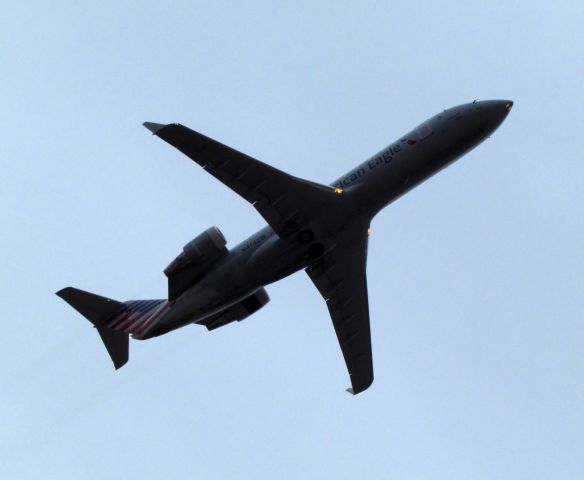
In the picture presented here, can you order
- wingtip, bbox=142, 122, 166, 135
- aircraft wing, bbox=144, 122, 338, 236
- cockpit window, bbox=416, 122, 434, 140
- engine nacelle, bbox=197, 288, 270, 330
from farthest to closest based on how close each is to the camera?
engine nacelle, bbox=197, 288, 270, 330 < cockpit window, bbox=416, 122, 434, 140 < aircraft wing, bbox=144, 122, 338, 236 < wingtip, bbox=142, 122, 166, 135

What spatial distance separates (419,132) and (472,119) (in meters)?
3.07

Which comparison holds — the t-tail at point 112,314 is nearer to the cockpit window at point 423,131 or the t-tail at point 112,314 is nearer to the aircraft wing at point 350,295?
the aircraft wing at point 350,295

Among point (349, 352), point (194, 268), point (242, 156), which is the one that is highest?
point (242, 156)

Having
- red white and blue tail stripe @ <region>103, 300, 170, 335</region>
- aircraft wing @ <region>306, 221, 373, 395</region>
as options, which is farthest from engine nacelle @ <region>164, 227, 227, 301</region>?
aircraft wing @ <region>306, 221, 373, 395</region>

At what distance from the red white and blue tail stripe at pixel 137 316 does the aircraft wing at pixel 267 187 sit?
883 cm

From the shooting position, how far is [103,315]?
5409cm

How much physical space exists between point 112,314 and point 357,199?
1818 centimetres

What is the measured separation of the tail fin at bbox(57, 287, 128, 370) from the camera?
53594 mm

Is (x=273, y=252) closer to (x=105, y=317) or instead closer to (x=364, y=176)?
(x=364, y=176)

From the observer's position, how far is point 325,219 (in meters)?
48.3

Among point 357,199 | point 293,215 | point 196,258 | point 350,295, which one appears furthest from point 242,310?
point 357,199

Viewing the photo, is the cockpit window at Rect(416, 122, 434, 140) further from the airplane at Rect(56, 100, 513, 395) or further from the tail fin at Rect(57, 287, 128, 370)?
the tail fin at Rect(57, 287, 128, 370)

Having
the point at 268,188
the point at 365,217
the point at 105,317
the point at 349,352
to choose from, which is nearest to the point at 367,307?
the point at 349,352

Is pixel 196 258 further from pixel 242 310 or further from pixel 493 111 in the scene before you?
pixel 493 111
